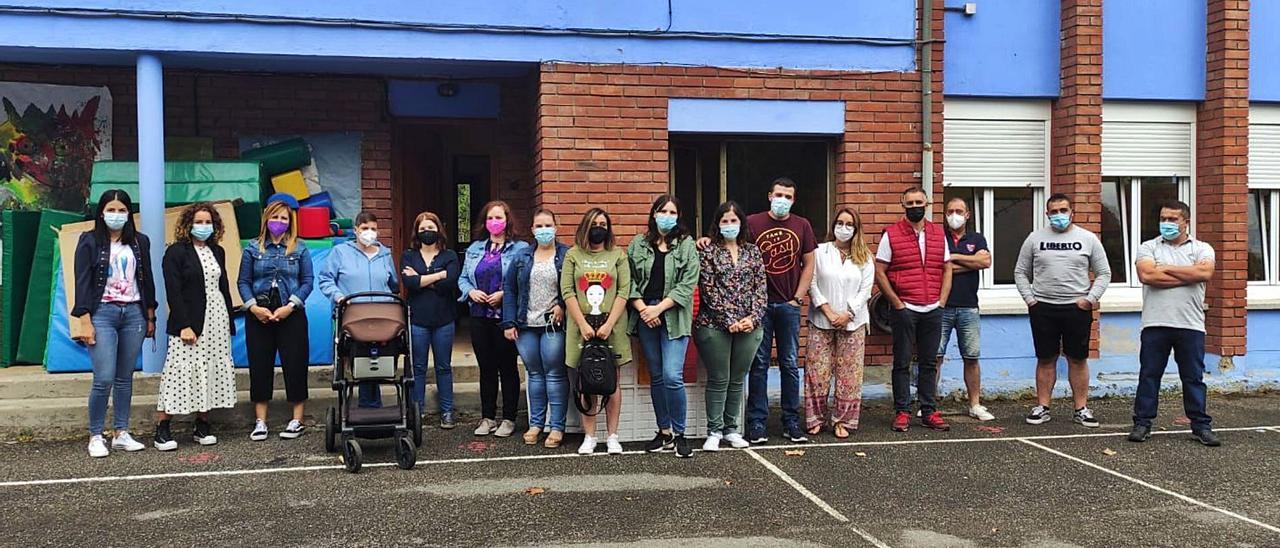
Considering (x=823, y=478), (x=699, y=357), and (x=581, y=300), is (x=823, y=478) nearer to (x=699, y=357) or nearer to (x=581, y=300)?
(x=699, y=357)

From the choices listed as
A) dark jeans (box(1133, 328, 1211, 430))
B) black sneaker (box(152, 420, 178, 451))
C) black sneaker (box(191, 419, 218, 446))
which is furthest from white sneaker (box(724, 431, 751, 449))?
black sneaker (box(152, 420, 178, 451))

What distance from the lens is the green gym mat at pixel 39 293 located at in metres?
8.28

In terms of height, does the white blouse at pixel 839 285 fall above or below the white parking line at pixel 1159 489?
above

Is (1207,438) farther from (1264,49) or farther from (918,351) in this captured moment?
(1264,49)

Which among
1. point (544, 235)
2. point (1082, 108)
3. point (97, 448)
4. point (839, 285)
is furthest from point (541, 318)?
point (1082, 108)

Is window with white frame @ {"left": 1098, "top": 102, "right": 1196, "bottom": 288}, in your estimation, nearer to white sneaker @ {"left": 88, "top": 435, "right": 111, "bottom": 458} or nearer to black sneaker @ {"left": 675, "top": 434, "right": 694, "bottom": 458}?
black sneaker @ {"left": 675, "top": 434, "right": 694, "bottom": 458}

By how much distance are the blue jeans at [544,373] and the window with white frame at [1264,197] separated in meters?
7.12

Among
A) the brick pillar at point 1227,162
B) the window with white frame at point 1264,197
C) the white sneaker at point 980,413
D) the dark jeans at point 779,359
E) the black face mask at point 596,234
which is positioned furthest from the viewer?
the window with white frame at point 1264,197

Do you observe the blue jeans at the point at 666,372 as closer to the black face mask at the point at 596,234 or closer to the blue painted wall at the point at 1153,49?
the black face mask at the point at 596,234

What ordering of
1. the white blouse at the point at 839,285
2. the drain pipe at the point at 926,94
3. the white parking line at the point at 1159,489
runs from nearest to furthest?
the white parking line at the point at 1159,489
the white blouse at the point at 839,285
the drain pipe at the point at 926,94

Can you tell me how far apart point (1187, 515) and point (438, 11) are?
20.8 ft

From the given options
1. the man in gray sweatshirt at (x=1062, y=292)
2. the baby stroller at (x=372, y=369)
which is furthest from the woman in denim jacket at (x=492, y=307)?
Result: the man in gray sweatshirt at (x=1062, y=292)

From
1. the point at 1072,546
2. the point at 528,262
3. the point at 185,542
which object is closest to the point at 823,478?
the point at 1072,546

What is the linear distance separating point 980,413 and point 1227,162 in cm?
376
